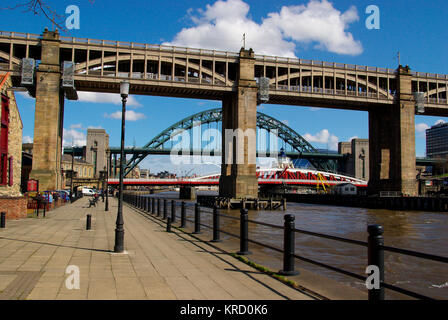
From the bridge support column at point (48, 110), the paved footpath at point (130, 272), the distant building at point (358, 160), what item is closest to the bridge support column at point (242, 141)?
the bridge support column at point (48, 110)

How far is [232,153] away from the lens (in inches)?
2312

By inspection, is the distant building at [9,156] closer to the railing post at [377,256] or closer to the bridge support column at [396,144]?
the railing post at [377,256]

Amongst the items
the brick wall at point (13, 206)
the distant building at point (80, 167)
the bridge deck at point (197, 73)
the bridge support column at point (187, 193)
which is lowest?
the bridge support column at point (187, 193)

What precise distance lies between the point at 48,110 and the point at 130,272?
49139mm

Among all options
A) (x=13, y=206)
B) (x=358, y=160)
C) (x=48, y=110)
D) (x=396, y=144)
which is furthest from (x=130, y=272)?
(x=358, y=160)

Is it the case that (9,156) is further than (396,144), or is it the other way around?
(396,144)

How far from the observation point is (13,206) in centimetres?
2222

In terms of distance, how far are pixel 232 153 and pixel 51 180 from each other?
24.8m

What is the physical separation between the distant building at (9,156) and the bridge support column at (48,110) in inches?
1076

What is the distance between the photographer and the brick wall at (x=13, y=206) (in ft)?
70.9

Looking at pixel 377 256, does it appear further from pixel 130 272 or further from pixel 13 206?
pixel 13 206

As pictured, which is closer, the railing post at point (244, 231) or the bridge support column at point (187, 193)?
the railing post at point (244, 231)
